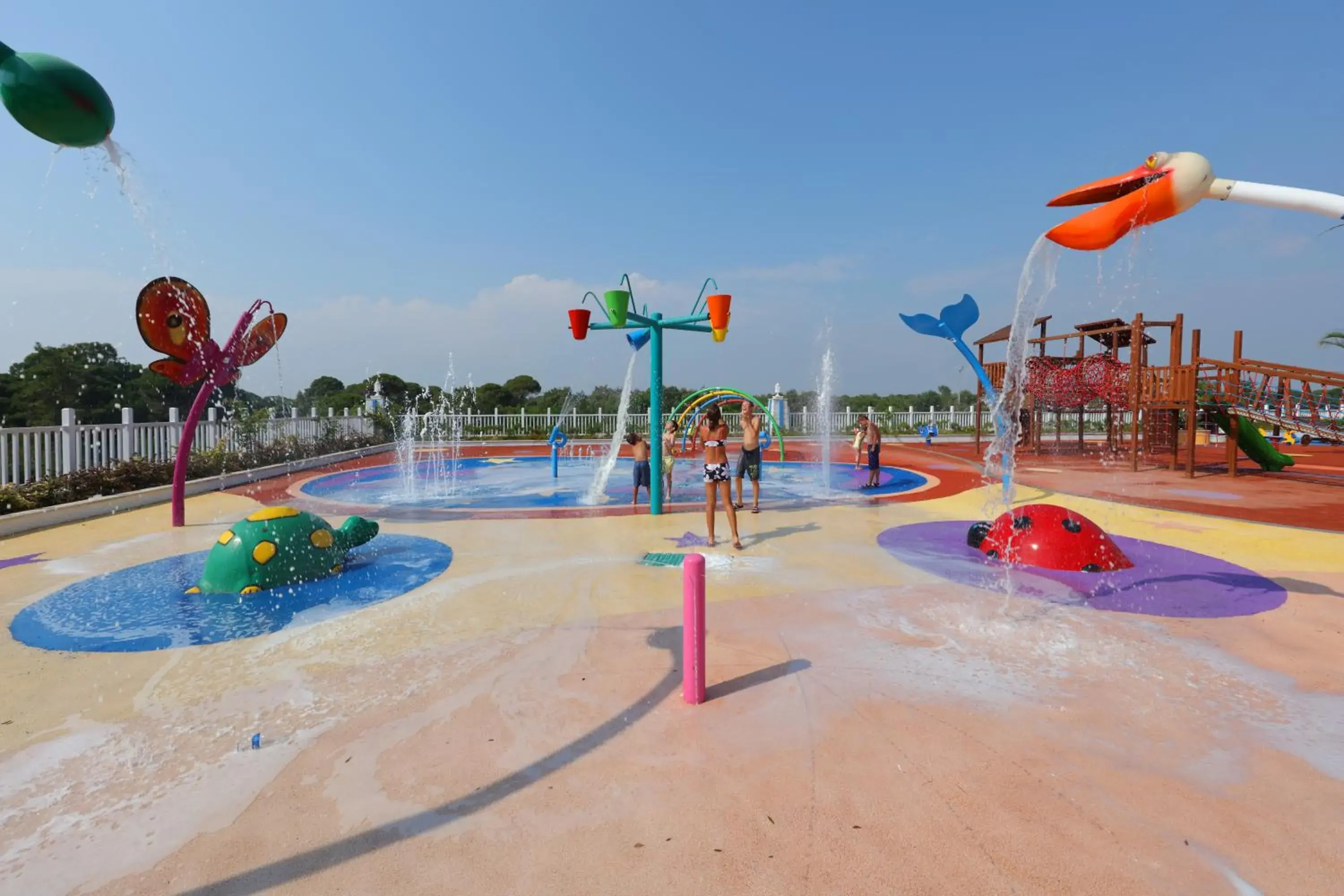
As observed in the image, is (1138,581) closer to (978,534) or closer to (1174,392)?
(978,534)

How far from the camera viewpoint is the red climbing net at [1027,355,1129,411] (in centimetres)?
1816

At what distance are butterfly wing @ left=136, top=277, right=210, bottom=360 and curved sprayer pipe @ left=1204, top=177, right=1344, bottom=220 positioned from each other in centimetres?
1142

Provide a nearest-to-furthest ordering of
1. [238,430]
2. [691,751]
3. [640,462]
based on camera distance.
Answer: [691,751] → [640,462] → [238,430]

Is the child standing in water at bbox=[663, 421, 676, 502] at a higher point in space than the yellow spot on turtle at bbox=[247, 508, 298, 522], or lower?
higher

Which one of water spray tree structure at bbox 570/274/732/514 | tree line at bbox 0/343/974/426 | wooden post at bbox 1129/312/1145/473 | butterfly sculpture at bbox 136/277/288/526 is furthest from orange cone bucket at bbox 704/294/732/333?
tree line at bbox 0/343/974/426

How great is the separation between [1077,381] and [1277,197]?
1835 centimetres

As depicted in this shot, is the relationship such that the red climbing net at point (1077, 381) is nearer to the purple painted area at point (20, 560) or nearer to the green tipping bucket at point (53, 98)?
the green tipping bucket at point (53, 98)

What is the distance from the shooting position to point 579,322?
938cm

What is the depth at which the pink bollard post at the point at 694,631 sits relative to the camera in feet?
12.7

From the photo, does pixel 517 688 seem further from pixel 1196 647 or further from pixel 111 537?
pixel 111 537

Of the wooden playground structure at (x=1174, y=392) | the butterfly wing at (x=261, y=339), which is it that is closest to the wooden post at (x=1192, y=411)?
the wooden playground structure at (x=1174, y=392)

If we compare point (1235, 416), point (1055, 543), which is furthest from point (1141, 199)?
point (1235, 416)

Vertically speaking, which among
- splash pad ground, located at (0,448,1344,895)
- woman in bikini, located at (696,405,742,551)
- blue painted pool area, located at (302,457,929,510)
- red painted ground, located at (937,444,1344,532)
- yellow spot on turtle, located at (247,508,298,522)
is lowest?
splash pad ground, located at (0,448,1344,895)

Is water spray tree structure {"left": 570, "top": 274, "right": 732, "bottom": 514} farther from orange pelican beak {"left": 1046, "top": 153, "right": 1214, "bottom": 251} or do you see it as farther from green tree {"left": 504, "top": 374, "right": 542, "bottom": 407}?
green tree {"left": 504, "top": 374, "right": 542, "bottom": 407}
